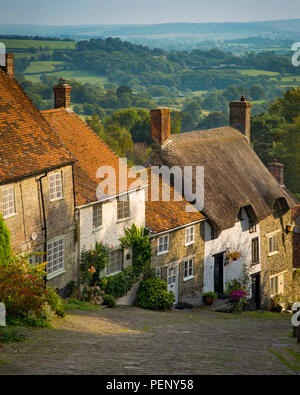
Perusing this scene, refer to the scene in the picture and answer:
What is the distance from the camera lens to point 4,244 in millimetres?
19141

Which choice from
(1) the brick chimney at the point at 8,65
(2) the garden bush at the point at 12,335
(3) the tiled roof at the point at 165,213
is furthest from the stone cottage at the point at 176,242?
(2) the garden bush at the point at 12,335

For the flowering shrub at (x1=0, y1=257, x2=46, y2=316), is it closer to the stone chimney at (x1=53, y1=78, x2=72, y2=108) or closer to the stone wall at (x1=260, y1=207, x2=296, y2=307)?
the stone chimney at (x1=53, y1=78, x2=72, y2=108)

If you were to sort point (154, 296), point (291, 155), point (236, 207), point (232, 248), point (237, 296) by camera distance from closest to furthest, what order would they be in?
point (154, 296) < point (237, 296) < point (236, 207) < point (232, 248) < point (291, 155)

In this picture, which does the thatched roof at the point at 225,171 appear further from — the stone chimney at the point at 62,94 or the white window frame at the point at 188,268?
the stone chimney at the point at 62,94

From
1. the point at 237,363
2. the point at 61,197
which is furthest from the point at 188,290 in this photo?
the point at 237,363

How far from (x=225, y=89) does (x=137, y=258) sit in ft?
580

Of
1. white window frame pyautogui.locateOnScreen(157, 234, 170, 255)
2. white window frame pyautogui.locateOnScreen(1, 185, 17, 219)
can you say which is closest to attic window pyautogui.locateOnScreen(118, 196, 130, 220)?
white window frame pyautogui.locateOnScreen(157, 234, 170, 255)

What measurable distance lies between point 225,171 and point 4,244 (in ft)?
56.2

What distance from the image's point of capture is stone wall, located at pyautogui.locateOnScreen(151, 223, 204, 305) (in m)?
28.4

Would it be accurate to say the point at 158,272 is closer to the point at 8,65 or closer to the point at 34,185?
the point at 34,185

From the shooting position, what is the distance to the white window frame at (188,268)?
29.8 m

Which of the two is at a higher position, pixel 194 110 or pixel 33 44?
pixel 33 44

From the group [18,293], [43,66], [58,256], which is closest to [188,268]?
[58,256]

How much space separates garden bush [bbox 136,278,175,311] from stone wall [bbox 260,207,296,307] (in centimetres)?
964
